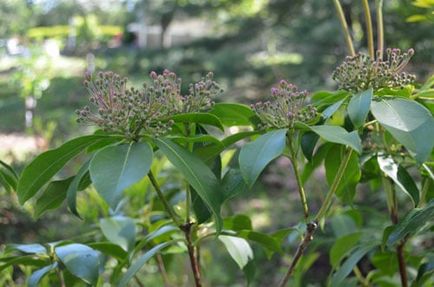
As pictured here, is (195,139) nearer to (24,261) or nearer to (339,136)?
(339,136)

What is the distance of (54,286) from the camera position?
1.08m

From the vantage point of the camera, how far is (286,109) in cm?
72

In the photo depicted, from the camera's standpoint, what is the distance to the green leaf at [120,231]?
1.00 metres

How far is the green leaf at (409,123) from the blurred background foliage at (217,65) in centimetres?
39


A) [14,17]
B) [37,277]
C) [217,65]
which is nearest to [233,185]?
[37,277]

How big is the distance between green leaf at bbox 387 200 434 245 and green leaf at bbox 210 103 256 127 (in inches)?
9.2

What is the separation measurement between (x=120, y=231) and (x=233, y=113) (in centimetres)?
33

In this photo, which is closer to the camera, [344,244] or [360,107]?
[360,107]

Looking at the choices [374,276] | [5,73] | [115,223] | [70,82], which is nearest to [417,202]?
[374,276]

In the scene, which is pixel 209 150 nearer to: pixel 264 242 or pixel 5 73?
pixel 264 242

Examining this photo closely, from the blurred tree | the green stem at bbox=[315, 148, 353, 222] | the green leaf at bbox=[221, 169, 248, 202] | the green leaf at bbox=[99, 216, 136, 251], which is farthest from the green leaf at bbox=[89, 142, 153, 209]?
the blurred tree

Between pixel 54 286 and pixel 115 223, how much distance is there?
17 cm

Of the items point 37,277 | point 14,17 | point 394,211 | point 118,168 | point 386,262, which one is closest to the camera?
point 118,168

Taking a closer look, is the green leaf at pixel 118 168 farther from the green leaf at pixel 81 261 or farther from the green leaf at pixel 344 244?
the green leaf at pixel 344 244
